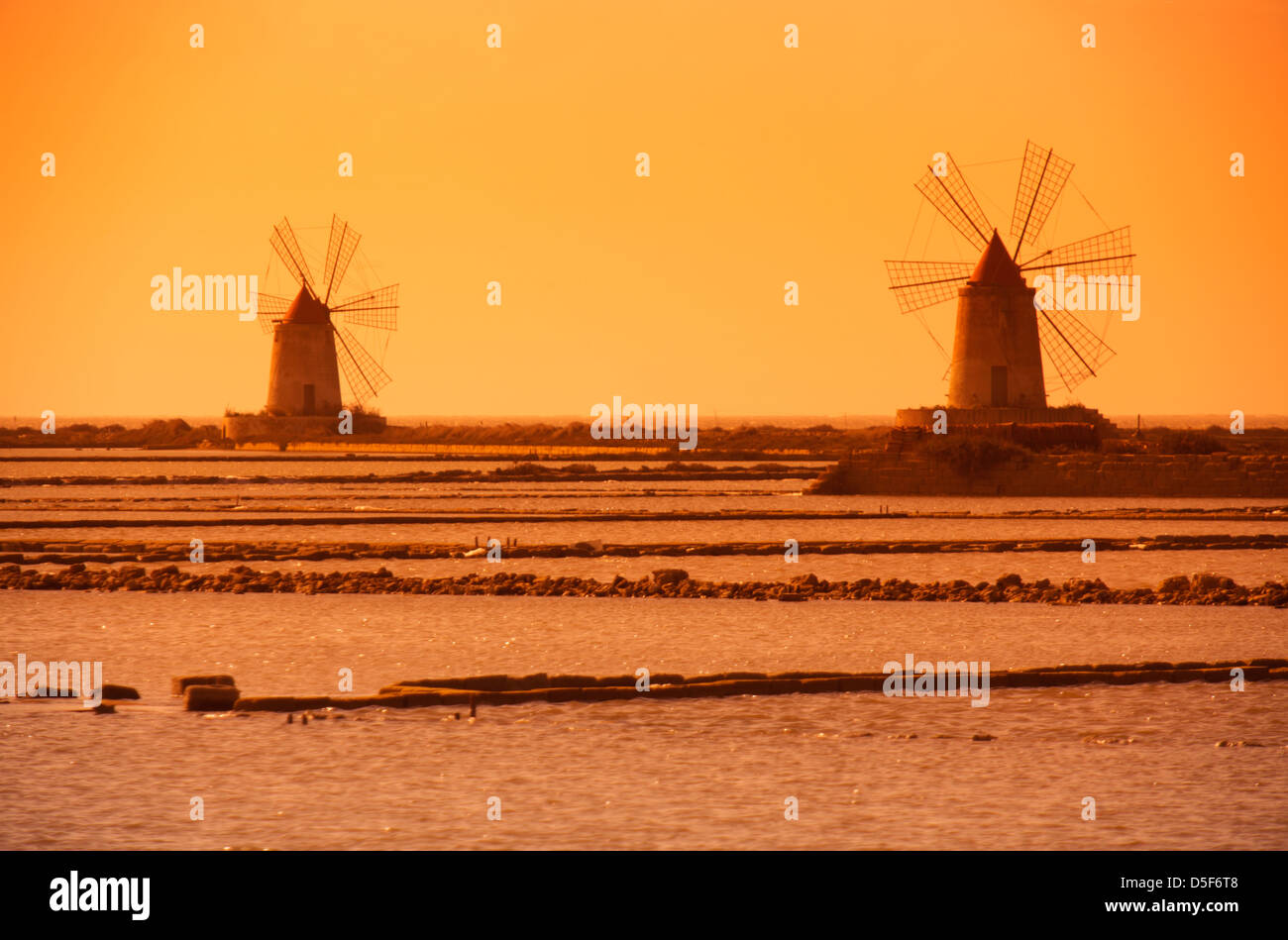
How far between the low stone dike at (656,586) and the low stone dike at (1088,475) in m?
16.7

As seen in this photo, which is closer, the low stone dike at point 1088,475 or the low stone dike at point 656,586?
the low stone dike at point 656,586

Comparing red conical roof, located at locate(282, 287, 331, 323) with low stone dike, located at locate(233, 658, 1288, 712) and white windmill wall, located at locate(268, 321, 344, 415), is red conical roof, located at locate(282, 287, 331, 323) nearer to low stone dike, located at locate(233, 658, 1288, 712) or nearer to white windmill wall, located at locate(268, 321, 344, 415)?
white windmill wall, located at locate(268, 321, 344, 415)

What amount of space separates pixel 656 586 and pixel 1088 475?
63.6ft

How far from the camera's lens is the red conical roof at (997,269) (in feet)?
133

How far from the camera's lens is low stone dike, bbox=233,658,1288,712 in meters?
11.9

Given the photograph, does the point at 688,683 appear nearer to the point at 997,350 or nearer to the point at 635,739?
the point at 635,739

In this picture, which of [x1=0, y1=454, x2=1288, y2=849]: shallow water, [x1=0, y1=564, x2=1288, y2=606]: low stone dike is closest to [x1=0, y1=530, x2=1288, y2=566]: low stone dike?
[x1=0, y1=564, x2=1288, y2=606]: low stone dike

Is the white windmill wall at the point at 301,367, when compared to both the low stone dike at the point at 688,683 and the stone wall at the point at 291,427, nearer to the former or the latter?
the stone wall at the point at 291,427

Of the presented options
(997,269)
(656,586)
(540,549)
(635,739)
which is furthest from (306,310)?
(635,739)

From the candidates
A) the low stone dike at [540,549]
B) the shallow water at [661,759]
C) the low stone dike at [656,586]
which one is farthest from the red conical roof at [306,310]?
the shallow water at [661,759]

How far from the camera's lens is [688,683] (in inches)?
488

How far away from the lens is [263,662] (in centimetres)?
1420
